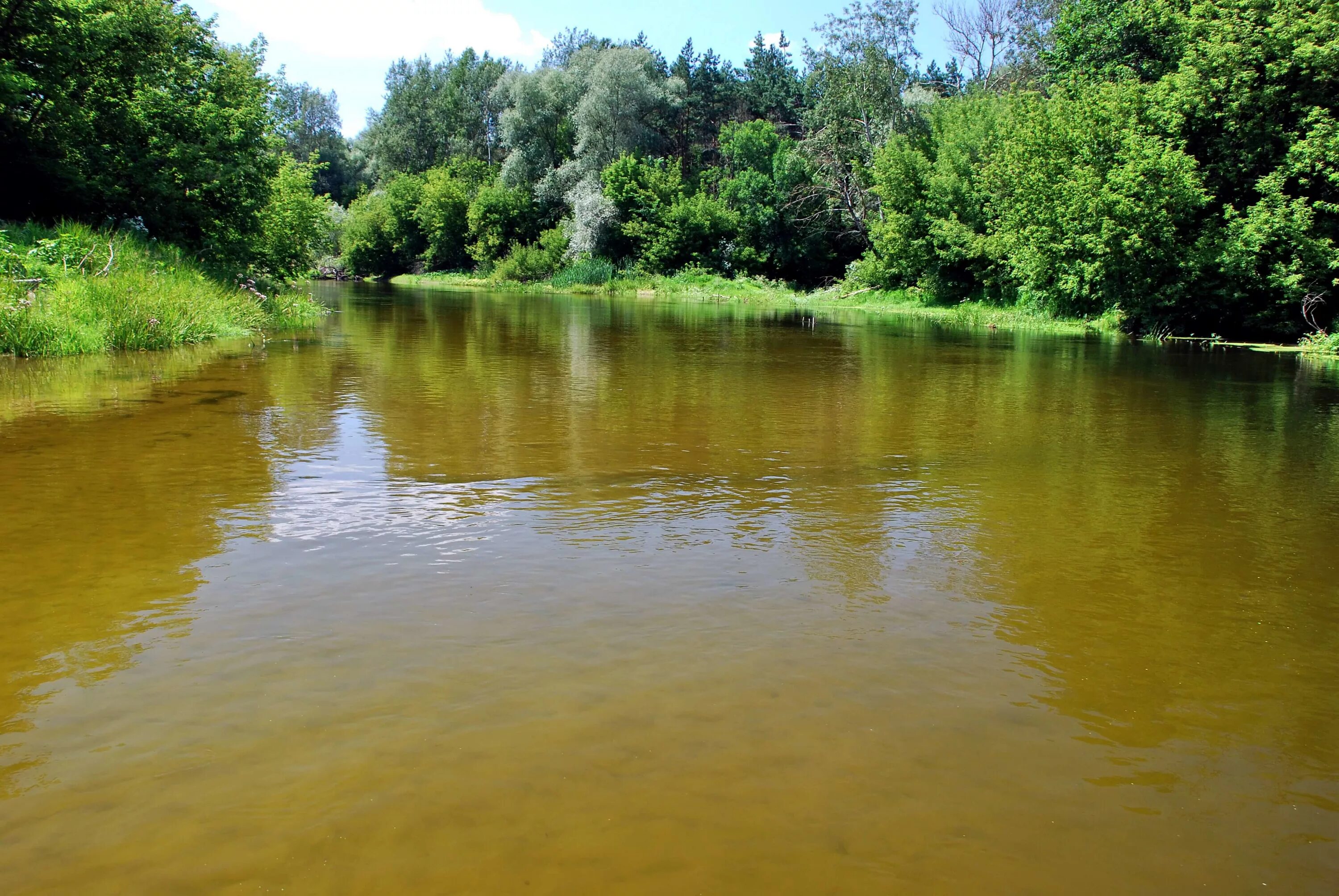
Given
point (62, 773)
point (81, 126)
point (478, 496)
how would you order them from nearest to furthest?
point (62, 773)
point (478, 496)
point (81, 126)

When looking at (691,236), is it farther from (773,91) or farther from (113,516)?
(113,516)

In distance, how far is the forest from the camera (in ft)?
72.0

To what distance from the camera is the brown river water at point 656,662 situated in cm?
283

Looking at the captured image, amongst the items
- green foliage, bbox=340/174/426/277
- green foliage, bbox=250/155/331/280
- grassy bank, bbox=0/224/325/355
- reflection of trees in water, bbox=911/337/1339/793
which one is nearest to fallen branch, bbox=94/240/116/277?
grassy bank, bbox=0/224/325/355

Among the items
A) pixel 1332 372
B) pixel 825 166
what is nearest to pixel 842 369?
pixel 1332 372

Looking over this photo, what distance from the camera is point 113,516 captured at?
6121 millimetres

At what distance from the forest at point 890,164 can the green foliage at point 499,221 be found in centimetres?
322

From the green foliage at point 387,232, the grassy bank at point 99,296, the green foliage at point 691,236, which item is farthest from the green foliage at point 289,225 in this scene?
the green foliage at point 387,232

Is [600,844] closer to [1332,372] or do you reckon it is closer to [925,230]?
[1332,372]

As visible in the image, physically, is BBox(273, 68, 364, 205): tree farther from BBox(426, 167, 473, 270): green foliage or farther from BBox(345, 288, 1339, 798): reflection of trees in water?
BBox(345, 288, 1339, 798): reflection of trees in water

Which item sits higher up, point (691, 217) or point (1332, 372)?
point (691, 217)

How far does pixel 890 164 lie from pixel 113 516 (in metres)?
Result: 39.8

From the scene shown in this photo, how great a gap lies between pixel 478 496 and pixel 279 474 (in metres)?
1.81

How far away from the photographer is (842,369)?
1625 centimetres
